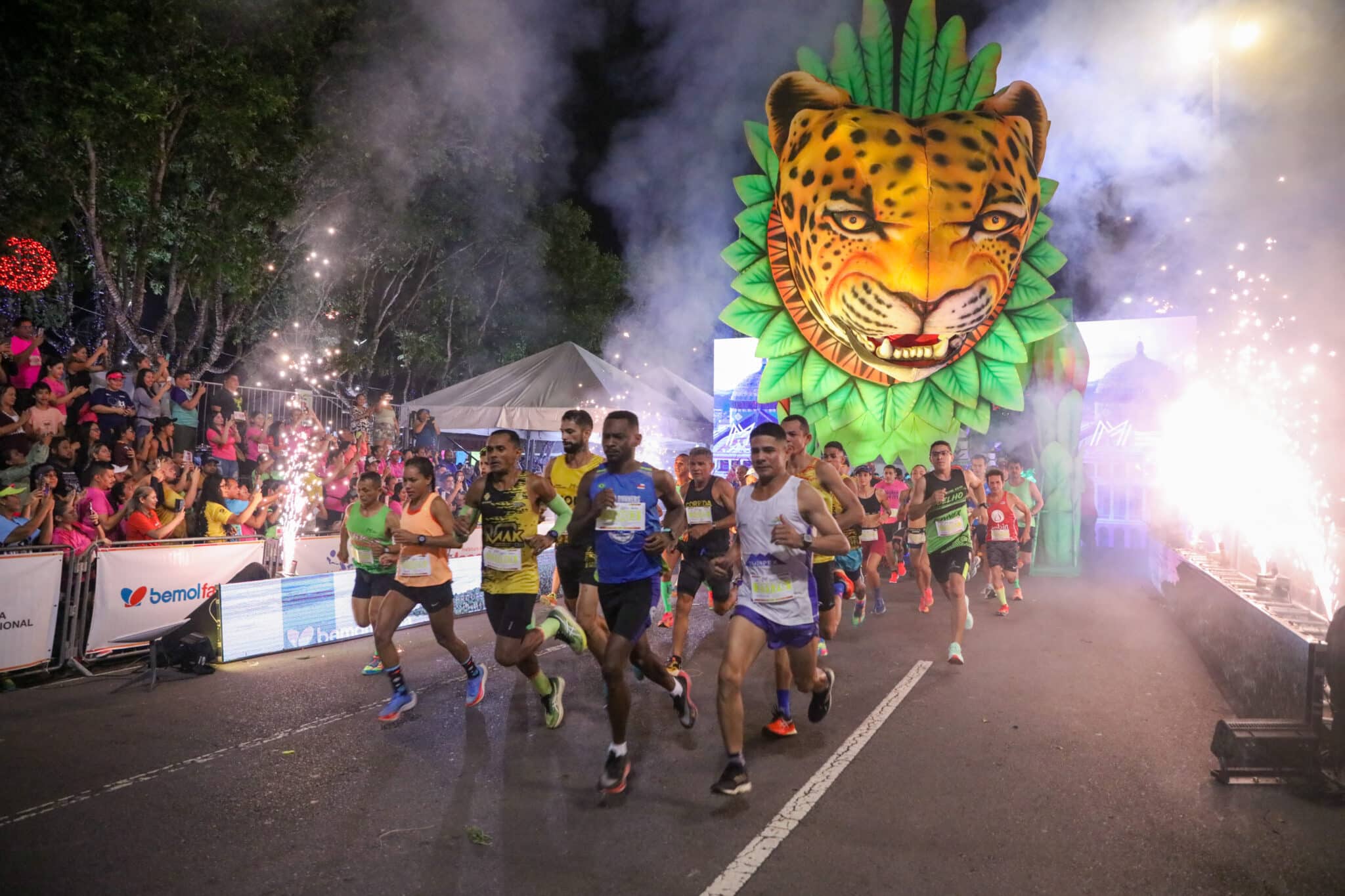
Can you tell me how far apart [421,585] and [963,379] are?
621 cm

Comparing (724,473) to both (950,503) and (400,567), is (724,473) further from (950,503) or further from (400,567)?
(400,567)

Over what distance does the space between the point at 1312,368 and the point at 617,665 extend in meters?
18.9

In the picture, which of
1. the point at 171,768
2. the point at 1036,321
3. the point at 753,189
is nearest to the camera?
the point at 171,768

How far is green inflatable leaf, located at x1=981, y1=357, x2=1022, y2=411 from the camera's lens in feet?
29.5

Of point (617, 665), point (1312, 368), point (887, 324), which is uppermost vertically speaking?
point (1312, 368)

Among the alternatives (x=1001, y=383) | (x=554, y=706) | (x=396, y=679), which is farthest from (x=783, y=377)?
(x=396, y=679)

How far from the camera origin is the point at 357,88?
15680 mm

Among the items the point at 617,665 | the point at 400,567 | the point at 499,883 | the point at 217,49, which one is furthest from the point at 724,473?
the point at 499,883

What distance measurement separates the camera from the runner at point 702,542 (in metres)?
7.21

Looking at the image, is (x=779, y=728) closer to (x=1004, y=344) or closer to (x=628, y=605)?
(x=628, y=605)

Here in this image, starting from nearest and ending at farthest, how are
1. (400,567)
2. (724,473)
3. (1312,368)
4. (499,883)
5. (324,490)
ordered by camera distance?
(499,883) < (400,567) < (324,490) < (1312,368) < (724,473)

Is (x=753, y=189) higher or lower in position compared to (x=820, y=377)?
higher

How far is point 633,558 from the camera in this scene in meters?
5.11

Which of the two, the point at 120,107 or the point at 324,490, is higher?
the point at 120,107
